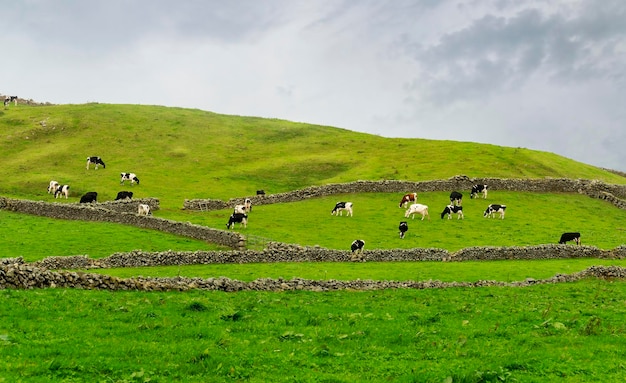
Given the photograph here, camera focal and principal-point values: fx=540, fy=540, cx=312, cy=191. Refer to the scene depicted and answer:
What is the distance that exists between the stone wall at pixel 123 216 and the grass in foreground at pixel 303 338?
17998mm

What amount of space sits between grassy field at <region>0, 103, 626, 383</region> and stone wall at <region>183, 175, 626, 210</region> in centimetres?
149

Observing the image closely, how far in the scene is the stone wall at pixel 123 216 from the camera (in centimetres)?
3903

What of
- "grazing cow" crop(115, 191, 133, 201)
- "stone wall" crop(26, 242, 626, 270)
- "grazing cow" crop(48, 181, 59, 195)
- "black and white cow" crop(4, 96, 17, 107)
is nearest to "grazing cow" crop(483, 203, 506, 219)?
"stone wall" crop(26, 242, 626, 270)

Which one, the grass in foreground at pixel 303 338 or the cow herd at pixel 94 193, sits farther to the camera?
the cow herd at pixel 94 193

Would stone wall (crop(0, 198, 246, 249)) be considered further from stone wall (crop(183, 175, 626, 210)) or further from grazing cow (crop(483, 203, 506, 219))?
grazing cow (crop(483, 203, 506, 219))

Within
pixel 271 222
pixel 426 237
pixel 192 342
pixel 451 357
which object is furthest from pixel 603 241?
pixel 192 342

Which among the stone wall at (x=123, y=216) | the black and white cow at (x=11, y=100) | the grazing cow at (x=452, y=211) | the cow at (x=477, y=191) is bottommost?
the stone wall at (x=123, y=216)

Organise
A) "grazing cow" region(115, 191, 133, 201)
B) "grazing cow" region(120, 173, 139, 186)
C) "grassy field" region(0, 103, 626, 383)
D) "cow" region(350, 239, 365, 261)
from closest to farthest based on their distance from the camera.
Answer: "grassy field" region(0, 103, 626, 383), "cow" region(350, 239, 365, 261), "grazing cow" region(115, 191, 133, 201), "grazing cow" region(120, 173, 139, 186)

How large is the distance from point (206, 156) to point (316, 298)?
202 ft

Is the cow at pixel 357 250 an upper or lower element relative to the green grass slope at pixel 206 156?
lower

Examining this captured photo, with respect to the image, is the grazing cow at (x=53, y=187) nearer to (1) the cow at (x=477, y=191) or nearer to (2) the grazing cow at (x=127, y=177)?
(2) the grazing cow at (x=127, y=177)

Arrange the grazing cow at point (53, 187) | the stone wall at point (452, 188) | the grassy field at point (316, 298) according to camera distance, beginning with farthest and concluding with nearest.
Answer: the grazing cow at point (53, 187) < the stone wall at point (452, 188) < the grassy field at point (316, 298)

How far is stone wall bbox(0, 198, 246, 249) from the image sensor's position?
3903 centimetres

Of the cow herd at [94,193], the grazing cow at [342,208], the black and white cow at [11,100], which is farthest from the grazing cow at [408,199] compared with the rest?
the black and white cow at [11,100]
